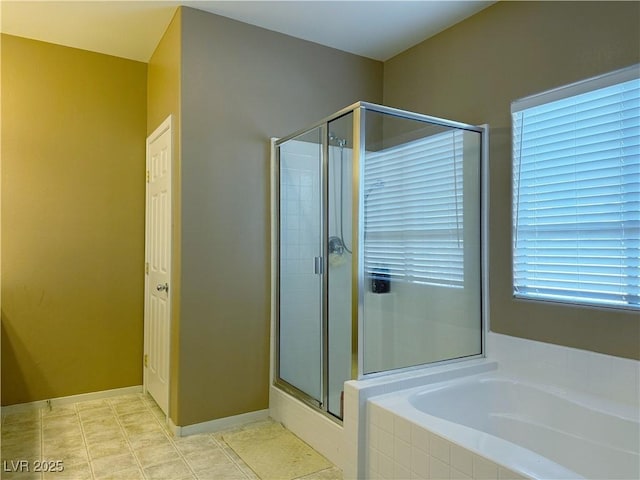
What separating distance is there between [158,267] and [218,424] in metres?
1.15

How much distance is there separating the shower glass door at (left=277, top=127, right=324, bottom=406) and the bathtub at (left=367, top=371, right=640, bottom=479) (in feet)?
2.32

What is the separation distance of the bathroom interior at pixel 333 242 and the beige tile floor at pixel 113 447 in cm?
18

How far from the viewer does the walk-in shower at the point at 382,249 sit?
7.92 feet

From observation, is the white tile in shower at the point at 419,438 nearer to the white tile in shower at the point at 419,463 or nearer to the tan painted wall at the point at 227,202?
the white tile in shower at the point at 419,463

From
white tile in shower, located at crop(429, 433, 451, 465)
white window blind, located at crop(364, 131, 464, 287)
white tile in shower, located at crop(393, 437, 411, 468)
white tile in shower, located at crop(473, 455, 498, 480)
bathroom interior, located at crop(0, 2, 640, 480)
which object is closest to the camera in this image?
white tile in shower, located at crop(473, 455, 498, 480)

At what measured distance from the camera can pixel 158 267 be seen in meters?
3.14

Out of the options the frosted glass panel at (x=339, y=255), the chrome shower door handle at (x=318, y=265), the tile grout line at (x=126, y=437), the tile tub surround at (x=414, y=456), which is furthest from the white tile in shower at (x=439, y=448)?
the tile grout line at (x=126, y=437)

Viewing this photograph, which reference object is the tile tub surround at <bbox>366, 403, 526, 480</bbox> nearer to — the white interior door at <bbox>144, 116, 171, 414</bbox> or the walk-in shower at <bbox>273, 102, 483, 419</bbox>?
the walk-in shower at <bbox>273, 102, 483, 419</bbox>

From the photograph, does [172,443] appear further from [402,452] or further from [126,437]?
[402,452]

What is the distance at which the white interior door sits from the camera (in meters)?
2.91

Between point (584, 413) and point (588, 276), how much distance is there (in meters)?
0.64

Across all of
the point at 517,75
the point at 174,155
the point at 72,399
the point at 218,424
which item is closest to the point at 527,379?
the point at 517,75

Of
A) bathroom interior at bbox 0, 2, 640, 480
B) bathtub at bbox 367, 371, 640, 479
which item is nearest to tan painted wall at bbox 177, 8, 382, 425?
bathroom interior at bbox 0, 2, 640, 480

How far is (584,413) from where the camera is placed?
201 cm
